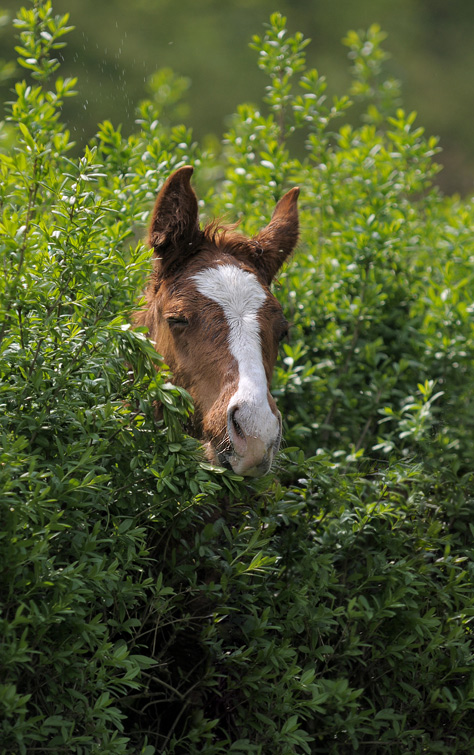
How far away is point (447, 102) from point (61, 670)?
20354mm

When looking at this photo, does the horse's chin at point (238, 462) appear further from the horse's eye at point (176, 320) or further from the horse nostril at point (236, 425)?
the horse's eye at point (176, 320)

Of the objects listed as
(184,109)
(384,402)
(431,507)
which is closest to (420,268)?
(384,402)

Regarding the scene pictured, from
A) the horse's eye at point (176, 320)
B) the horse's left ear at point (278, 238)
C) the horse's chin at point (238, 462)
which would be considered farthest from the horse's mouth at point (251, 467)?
the horse's left ear at point (278, 238)

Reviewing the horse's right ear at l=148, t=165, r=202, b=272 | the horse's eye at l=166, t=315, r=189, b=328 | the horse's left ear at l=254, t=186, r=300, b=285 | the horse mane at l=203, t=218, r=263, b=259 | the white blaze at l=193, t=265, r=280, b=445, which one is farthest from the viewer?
the horse's left ear at l=254, t=186, r=300, b=285

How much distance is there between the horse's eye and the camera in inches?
132

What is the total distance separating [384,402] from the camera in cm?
464

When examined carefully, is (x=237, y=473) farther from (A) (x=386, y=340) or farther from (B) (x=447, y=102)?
(B) (x=447, y=102)

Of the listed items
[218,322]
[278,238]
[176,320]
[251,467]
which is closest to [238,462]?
[251,467]

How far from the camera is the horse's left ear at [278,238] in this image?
388cm

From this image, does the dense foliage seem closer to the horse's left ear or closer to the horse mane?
the horse mane

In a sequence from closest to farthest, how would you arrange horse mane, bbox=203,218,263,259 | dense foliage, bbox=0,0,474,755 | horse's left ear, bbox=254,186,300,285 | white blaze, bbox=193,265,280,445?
dense foliage, bbox=0,0,474,755
white blaze, bbox=193,265,280,445
horse mane, bbox=203,218,263,259
horse's left ear, bbox=254,186,300,285

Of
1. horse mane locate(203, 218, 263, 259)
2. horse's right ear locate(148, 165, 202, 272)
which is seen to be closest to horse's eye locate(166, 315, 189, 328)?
horse's right ear locate(148, 165, 202, 272)

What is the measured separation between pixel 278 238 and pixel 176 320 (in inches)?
33.8

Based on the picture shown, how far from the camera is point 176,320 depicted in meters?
3.38
